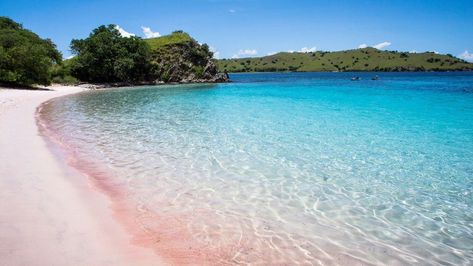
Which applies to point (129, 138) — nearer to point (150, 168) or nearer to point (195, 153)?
point (195, 153)

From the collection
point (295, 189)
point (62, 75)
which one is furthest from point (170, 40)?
point (295, 189)

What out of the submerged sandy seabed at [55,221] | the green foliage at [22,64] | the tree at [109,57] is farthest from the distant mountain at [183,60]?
the submerged sandy seabed at [55,221]

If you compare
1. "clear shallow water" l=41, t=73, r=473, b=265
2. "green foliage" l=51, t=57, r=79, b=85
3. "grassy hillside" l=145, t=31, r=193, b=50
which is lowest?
"clear shallow water" l=41, t=73, r=473, b=265

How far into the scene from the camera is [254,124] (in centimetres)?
1894

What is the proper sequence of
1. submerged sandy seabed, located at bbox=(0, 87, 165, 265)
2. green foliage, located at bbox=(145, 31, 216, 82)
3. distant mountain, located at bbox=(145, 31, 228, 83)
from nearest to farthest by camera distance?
submerged sandy seabed, located at bbox=(0, 87, 165, 265) → green foliage, located at bbox=(145, 31, 216, 82) → distant mountain, located at bbox=(145, 31, 228, 83)

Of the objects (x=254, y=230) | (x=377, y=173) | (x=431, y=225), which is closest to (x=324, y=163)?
(x=377, y=173)

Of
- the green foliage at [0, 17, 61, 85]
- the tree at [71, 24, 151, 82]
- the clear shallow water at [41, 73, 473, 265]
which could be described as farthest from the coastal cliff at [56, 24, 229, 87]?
the clear shallow water at [41, 73, 473, 265]

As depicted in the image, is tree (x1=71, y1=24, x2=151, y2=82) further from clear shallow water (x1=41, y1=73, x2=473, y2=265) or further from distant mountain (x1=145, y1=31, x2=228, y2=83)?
clear shallow water (x1=41, y1=73, x2=473, y2=265)

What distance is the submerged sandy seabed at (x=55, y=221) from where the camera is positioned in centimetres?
500

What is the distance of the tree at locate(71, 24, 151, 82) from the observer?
227ft

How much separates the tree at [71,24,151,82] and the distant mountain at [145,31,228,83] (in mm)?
5255

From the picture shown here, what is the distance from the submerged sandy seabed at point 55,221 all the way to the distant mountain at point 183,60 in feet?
239

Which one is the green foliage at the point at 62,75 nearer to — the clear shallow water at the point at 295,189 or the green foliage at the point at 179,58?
the green foliage at the point at 179,58

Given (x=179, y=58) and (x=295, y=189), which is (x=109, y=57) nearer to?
(x=179, y=58)
